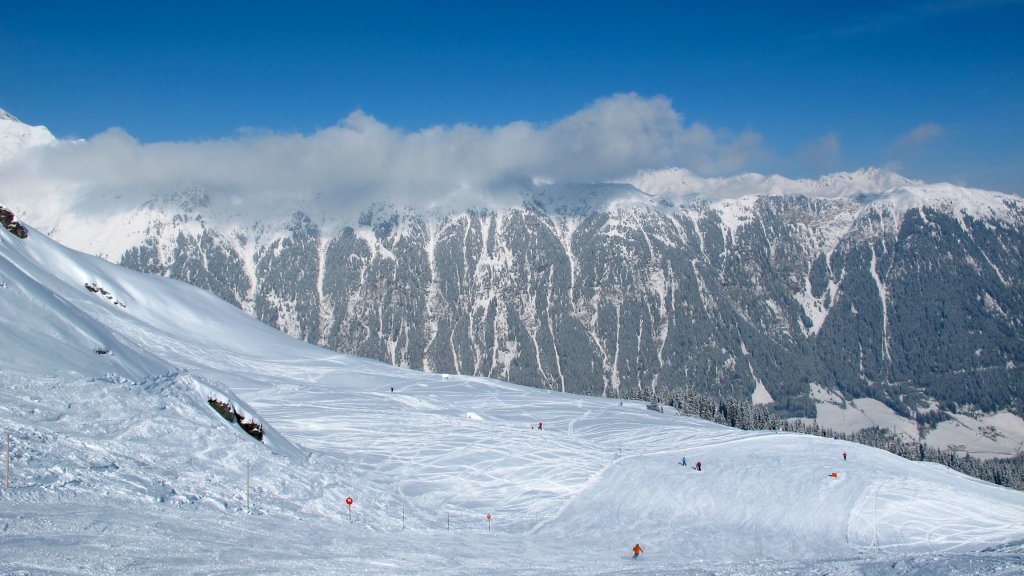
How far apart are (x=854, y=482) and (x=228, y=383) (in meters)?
54.5

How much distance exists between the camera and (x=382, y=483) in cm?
4372

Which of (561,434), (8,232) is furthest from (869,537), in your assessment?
(8,232)

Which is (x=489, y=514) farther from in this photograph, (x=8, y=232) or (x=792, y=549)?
(x=8, y=232)

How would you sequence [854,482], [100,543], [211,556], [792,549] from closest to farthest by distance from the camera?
1. [100,543]
2. [211,556]
3. [792,549]
4. [854,482]

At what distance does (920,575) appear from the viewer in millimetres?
21234

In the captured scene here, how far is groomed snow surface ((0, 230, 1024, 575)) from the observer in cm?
2083

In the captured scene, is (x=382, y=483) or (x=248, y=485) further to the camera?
(x=382, y=483)

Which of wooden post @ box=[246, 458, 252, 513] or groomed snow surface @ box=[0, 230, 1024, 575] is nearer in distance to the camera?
groomed snow surface @ box=[0, 230, 1024, 575]

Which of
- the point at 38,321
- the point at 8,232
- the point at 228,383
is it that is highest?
the point at 8,232

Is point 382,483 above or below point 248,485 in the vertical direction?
below

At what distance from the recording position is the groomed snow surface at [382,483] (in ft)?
68.3

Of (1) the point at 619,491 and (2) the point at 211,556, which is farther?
(1) the point at 619,491

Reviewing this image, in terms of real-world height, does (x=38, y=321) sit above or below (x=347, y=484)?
above

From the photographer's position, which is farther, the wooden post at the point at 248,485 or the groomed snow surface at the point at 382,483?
the wooden post at the point at 248,485
